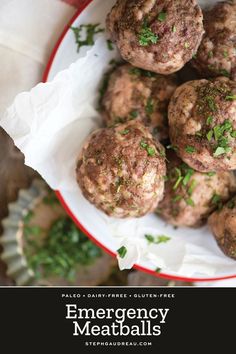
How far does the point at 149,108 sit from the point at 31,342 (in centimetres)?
128

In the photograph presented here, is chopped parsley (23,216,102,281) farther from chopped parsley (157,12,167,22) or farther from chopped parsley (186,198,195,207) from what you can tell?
chopped parsley (157,12,167,22)

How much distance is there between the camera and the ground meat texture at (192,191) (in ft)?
5.54

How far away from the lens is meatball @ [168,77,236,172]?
1443mm

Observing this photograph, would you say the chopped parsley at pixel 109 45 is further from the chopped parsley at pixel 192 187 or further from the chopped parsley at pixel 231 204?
the chopped parsley at pixel 231 204

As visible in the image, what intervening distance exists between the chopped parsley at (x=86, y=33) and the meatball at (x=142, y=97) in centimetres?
15

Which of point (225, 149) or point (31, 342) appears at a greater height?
point (225, 149)

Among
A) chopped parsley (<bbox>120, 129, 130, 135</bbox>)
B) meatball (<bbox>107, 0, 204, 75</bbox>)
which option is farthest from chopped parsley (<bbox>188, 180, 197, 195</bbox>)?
meatball (<bbox>107, 0, 204, 75</bbox>)

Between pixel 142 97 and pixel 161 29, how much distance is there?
29 cm

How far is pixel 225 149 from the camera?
1.45 metres

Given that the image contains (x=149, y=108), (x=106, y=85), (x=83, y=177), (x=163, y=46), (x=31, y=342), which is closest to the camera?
(x=163, y=46)

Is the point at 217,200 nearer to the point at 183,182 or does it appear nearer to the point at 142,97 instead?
the point at 183,182

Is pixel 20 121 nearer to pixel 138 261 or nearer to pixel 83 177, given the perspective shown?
pixel 83 177

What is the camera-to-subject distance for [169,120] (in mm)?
1560

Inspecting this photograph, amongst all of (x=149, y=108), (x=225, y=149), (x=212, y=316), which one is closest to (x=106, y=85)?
(x=149, y=108)
